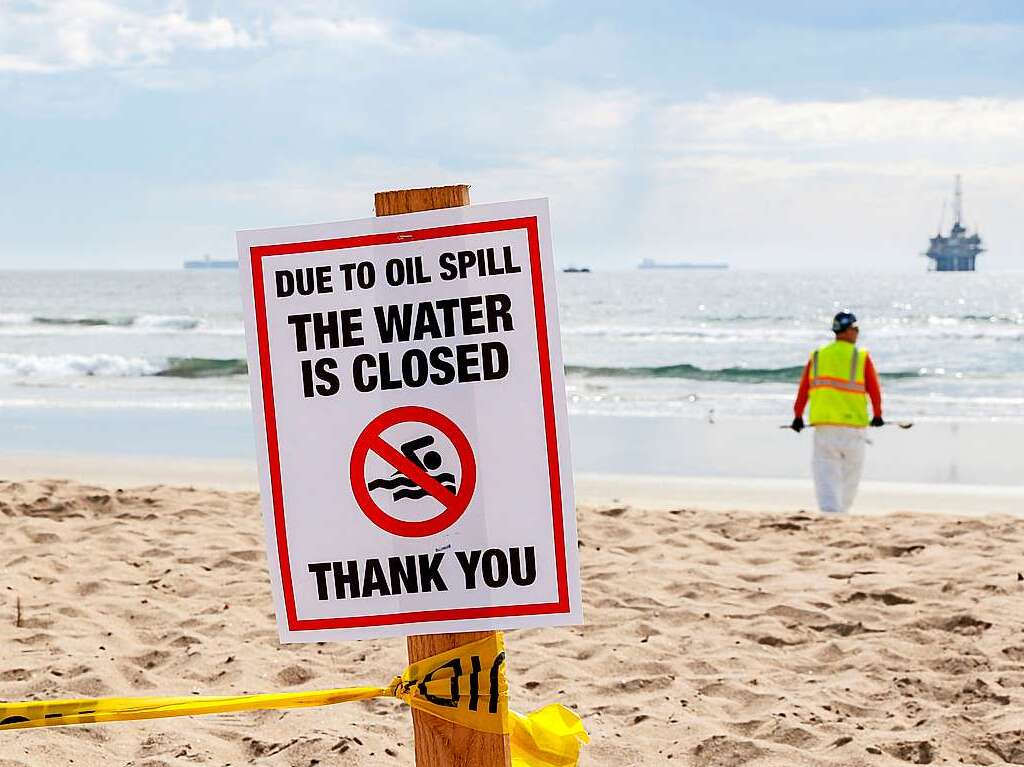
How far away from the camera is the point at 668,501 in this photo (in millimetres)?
9547

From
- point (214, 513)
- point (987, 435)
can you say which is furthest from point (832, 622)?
point (987, 435)

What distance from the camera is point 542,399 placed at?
1941 millimetres

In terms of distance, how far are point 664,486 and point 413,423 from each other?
8655 mm

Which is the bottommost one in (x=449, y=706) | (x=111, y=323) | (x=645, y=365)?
(x=645, y=365)

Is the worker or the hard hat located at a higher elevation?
the hard hat

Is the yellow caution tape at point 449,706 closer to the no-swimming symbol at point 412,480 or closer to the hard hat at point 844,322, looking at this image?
the no-swimming symbol at point 412,480

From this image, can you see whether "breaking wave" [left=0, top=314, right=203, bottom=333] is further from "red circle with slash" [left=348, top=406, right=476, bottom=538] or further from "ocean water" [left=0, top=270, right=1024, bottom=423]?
"red circle with slash" [left=348, top=406, right=476, bottom=538]

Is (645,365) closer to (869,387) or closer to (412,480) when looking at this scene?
(869,387)

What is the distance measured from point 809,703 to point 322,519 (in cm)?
286

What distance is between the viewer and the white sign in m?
1.95

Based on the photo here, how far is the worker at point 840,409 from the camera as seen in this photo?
8.59 m

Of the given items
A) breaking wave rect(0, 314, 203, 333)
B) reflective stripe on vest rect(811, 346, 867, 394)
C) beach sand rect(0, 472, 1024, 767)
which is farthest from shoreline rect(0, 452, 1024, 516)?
breaking wave rect(0, 314, 203, 333)

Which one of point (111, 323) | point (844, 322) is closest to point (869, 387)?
point (844, 322)

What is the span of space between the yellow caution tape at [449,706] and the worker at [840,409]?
22.1 ft
